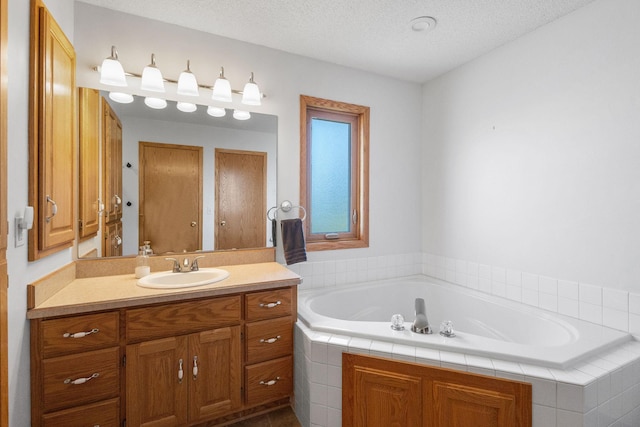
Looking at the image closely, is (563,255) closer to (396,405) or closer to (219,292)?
(396,405)

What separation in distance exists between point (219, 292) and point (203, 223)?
2.11 ft

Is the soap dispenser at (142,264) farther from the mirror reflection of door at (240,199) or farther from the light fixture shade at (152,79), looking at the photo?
Answer: the light fixture shade at (152,79)

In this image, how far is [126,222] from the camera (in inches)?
76.6

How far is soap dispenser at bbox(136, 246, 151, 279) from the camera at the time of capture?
1814 mm

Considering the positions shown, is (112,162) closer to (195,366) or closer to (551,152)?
(195,366)

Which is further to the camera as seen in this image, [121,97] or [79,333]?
[121,97]

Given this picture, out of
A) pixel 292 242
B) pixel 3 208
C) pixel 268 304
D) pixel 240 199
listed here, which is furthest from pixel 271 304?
pixel 3 208

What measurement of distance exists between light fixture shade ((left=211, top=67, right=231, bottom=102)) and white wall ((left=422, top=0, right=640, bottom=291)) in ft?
6.04

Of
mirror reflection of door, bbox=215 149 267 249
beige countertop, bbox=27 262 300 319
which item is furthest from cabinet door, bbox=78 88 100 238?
mirror reflection of door, bbox=215 149 267 249

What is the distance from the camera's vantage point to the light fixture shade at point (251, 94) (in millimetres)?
2135

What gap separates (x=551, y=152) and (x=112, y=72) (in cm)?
274

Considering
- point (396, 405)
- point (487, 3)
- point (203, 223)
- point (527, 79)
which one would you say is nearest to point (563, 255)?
point (527, 79)

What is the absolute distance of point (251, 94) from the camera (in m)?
2.14

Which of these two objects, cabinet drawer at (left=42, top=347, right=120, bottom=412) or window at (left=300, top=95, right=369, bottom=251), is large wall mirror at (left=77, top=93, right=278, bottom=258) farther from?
cabinet drawer at (left=42, top=347, right=120, bottom=412)
